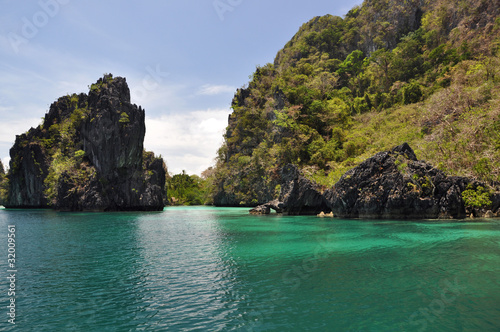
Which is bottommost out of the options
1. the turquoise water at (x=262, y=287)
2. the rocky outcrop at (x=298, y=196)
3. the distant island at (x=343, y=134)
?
the turquoise water at (x=262, y=287)

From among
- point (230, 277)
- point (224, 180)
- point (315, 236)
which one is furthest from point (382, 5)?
point (230, 277)

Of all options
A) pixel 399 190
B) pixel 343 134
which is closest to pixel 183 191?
pixel 343 134

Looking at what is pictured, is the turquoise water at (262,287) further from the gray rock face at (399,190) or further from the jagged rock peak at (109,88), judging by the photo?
the jagged rock peak at (109,88)

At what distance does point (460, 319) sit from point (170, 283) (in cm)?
762

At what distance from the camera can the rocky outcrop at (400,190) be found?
84.7 ft

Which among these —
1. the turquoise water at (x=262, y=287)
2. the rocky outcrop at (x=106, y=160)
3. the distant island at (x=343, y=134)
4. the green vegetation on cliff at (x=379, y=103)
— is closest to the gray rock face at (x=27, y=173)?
the distant island at (x=343, y=134)

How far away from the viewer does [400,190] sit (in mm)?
26609

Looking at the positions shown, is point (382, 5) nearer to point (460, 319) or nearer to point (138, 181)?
point (138, 181)

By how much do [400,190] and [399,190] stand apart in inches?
3.4

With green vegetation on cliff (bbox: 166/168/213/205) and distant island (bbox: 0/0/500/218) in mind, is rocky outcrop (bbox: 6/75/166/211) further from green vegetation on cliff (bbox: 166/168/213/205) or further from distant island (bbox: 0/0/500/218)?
green vegetation on cliff (bbox: 166/168/213/205)

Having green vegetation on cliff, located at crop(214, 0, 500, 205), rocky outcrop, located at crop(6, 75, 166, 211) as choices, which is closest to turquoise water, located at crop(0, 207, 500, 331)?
green vegetation on cliff, located at crop(214, 0, 500, 205)

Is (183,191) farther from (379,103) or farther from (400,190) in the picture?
(400,190)

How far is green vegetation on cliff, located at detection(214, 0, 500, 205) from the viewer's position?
30.9 metres

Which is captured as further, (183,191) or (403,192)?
(183,191)
